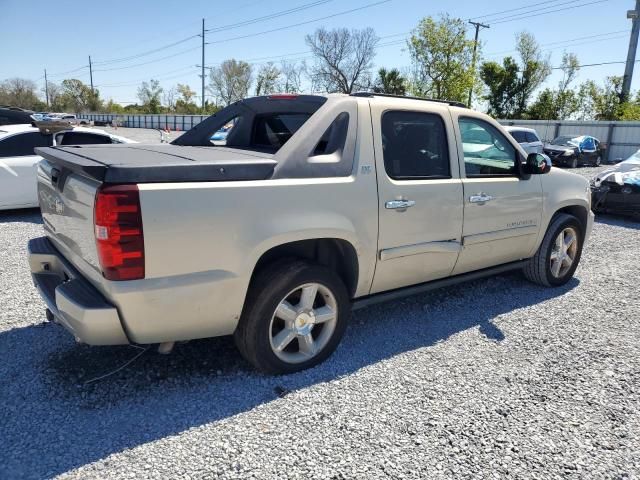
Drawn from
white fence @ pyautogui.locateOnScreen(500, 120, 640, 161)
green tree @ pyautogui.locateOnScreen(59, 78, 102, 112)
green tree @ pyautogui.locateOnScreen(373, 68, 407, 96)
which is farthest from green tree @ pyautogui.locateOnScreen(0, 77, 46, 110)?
white fence @ pyautogui.locateOnScreen(500, 120, 640, 161)

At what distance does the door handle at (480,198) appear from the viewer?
13.2 feet

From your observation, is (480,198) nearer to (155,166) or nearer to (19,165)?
(155,166)

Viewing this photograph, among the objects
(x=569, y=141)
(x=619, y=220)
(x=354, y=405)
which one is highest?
(x=569, y=141)

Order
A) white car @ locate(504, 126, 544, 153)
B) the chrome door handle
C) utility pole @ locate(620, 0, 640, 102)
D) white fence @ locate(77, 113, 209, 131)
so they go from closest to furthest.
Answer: the chrome door handle, white car @ locate(504, 126, 544, 153), utility pole @ locate(620, 0, 640, 102), white fence @ locate(77, 113, 209, 131)

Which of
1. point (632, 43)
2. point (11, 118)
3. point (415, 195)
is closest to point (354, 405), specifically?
point (415, 195)

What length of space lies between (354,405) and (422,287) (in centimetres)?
132

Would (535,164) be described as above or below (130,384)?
above

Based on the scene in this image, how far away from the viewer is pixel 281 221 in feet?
9.55

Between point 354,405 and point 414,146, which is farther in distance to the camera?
point 414,146

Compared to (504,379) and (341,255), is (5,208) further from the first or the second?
(504,379)

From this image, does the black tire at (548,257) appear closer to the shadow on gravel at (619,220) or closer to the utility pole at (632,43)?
the shadow on gravel at (619,220)

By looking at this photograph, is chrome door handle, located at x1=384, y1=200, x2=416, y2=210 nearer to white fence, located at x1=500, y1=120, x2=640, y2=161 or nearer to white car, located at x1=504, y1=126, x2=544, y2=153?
white car, located at x1=504, y1=126, x2=544, y2=153

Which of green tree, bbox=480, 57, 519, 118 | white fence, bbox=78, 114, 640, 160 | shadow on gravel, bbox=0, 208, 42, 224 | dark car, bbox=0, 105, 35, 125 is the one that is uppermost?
green tree, bbox=480, 57, 519, 118

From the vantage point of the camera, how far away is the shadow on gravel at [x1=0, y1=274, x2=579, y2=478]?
8.32ft
